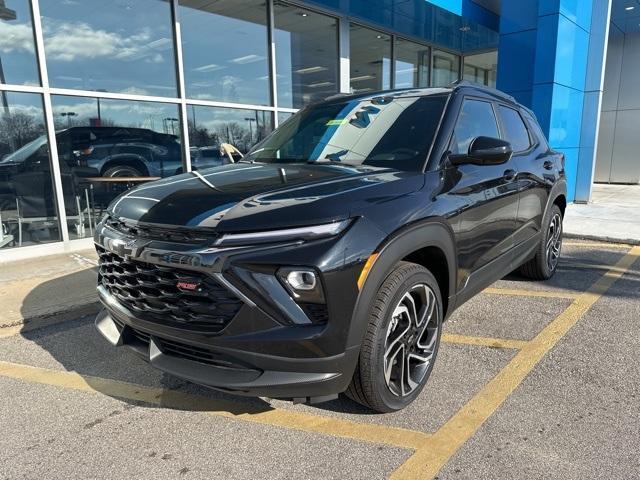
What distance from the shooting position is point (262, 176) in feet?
9.41

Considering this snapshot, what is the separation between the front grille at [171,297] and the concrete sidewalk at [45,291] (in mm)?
2122

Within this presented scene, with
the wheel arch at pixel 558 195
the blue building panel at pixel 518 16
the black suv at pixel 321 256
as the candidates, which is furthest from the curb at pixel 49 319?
the blue building panel at pixel 518 16

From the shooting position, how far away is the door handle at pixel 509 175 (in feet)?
12.3

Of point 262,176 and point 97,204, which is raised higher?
point 262,176

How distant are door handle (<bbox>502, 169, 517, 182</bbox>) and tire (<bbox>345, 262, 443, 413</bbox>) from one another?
53.2 inches

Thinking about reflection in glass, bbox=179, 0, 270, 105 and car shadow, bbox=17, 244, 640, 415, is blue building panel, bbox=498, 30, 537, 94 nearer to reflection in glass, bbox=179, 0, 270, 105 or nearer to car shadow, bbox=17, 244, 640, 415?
reflection in glass, bbox=179, 0, 270, 105

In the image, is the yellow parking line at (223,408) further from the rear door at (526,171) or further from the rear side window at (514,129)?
the rear side window at (514,129)

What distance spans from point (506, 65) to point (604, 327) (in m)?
8.29

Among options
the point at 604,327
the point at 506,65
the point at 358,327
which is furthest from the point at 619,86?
the point at 358,327

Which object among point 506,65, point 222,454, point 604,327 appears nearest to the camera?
point 222,454

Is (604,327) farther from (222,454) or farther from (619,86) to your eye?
(619,86)

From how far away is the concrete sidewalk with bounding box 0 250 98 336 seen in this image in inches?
169

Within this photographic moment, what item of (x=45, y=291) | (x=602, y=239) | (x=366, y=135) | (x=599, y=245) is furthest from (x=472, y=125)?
(x=602, y=239)

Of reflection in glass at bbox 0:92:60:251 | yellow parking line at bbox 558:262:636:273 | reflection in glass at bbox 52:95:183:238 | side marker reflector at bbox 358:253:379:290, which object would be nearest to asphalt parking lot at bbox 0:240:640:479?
side marker reflector at bbox 358:253:379:290
